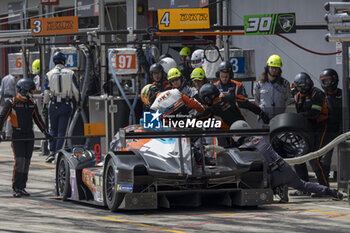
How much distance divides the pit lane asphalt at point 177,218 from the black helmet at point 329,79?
2.04 metres

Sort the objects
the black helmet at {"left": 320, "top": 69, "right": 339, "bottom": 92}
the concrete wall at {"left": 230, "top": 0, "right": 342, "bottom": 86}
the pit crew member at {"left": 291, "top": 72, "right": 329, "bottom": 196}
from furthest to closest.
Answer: the concrete wall at {"left": 230, "top": 0, "right": 342, "bottom": 86} < the black helmet at {"left": 320, "top": 69, "right": 339, "bottom": 92} < the pit crew member at {"left": 291, "top": 72, "right": 329, "bottom": 196}

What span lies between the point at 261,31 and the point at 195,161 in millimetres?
3987

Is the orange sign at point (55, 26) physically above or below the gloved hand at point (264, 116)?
above

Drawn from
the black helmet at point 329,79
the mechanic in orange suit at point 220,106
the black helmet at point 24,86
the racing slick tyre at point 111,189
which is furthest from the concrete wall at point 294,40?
the racing slick tyre at point 111,189

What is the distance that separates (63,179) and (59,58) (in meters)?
6.23

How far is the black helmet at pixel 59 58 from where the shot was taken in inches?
790

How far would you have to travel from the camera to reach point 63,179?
1432cm

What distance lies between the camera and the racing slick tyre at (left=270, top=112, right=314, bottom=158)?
14.6 m

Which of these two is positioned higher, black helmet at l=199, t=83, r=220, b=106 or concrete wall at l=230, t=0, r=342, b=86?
concrete wall at l=230, t=0, r=342, b=86

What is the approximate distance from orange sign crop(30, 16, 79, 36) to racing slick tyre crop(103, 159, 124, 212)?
807 cm

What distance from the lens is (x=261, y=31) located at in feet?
51.5

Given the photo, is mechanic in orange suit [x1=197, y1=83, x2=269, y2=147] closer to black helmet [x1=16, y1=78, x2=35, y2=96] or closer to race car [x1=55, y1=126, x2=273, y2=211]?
race car [x1=55, y1=126, x2=273, y2=211]

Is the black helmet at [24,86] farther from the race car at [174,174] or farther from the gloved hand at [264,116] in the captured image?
the gloved hand at [264,116]

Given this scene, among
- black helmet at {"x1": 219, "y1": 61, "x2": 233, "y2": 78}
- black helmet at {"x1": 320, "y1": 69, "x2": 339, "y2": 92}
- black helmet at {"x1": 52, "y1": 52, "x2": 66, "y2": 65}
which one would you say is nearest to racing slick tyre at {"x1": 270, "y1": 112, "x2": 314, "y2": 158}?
black helmet at {"x1": 320, "y1": 69, "x2": 339, "y2": 92}
